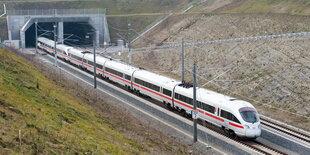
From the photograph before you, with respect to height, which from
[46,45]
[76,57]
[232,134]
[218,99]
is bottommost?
[232,134]

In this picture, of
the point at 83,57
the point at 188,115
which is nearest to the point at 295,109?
the point at 188,115

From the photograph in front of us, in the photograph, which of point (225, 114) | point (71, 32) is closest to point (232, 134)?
point (225, 114)

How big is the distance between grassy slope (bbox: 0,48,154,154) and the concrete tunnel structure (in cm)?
5051

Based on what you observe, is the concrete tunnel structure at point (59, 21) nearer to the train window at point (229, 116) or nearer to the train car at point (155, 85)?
the train car at point (155, 85)

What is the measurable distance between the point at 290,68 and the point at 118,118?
21.6 meters

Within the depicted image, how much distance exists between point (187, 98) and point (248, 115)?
281 inches

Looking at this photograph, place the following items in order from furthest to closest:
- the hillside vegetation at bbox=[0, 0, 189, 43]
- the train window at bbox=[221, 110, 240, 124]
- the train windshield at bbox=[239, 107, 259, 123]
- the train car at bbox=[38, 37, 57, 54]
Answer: the hillside vegetation at bbox=[0, 0, 189, 43] < the train car at bbox=[38, 37, 57, 54] < the train window at bbox=[221, 110, 240, 124] < the train windshield at bbox=[239, 107, 259, 123]

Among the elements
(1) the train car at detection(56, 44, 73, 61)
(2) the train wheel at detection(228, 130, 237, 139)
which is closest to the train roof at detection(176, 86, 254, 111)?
(2) the train wheel at detection(228, 130, 237, 139)

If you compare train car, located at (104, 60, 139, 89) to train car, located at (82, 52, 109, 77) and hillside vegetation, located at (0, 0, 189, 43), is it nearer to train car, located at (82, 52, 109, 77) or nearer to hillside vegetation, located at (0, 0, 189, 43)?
train car, located at (82, 52, 109, 77)

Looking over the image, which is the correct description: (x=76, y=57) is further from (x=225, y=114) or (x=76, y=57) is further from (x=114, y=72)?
(x=225, y=114)

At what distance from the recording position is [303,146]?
26.3 m

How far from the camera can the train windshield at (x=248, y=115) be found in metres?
26.6

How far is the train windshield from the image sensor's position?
2661cm

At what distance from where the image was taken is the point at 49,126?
18.0 metres
